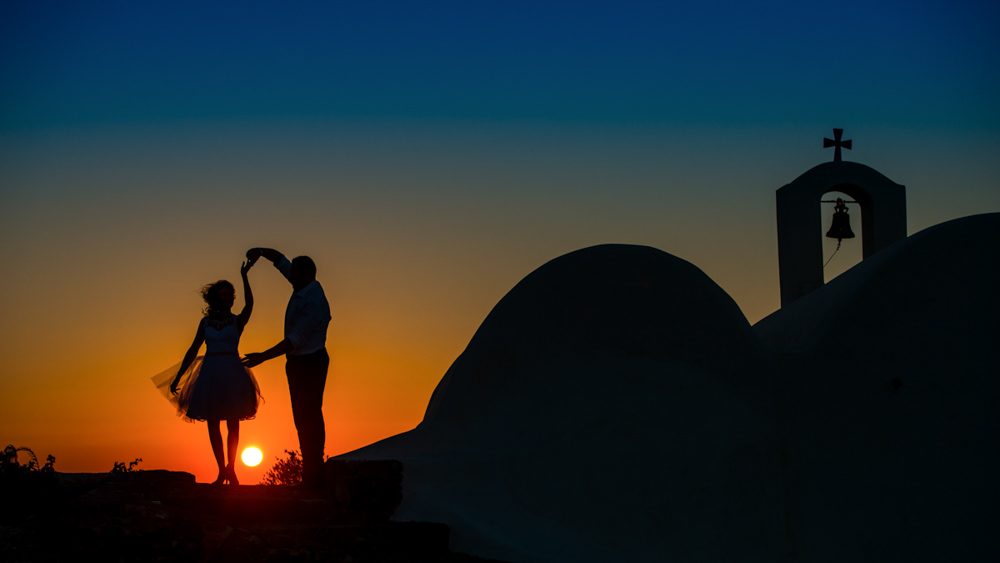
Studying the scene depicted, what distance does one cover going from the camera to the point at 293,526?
5.59 metres

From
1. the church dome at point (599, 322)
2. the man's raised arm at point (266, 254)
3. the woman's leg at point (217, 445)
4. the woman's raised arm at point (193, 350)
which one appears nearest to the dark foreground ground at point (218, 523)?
the woman's leg at point (217, 445)

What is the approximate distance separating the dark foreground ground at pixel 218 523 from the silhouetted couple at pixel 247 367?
351 millimetres

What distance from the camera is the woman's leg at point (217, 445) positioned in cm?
654

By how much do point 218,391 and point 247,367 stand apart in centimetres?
30

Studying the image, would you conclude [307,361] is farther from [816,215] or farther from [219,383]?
[816,215]

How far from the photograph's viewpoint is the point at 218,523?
5539 millimetres

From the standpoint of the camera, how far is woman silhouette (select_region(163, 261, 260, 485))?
6539mm

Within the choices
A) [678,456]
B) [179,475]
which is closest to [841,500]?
[678,456]

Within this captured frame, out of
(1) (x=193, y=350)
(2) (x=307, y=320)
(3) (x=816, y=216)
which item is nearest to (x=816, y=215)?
(3) (x=816, y=216)

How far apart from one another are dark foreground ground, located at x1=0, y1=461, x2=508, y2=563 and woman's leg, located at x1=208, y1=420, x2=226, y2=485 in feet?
0.52

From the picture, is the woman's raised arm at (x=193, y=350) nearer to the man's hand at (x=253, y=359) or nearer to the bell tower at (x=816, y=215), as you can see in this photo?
the man's hand at (x=253, y=359)

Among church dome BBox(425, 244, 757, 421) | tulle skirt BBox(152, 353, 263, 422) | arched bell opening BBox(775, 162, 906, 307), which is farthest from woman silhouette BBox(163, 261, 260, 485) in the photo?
arched bell opening BBox(775, 162, 906, 307)

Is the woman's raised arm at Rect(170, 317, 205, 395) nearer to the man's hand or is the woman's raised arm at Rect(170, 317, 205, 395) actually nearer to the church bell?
the man's hand

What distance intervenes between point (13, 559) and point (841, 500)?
21.2 feet
